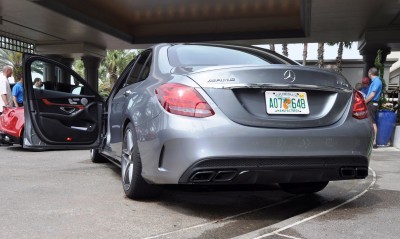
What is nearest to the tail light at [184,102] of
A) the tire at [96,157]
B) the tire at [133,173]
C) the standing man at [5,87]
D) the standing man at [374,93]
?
the tire at [133,173]

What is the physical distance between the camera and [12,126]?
8523 mm

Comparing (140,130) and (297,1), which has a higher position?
(297,1)

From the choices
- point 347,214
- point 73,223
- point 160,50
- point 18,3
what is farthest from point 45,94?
point 18,3

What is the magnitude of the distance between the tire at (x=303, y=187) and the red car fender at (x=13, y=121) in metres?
5.96

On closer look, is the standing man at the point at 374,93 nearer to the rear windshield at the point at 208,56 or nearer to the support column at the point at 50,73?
the rear windshield at the point at 208,56

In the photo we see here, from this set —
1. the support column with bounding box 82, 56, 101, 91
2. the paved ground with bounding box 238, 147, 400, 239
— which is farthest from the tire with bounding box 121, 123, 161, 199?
the support column with bounding box 82, 56, 101, 91

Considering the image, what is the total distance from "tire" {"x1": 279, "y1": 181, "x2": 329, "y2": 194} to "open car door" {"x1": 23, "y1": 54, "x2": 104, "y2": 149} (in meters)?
2.55

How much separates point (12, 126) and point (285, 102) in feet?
22.5

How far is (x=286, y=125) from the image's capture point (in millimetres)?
3279

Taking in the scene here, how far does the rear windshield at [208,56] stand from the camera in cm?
392

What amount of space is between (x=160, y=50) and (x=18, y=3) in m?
10.8

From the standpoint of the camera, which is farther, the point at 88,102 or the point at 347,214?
the point at 88,102

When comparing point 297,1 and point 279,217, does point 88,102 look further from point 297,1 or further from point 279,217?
point 297,1

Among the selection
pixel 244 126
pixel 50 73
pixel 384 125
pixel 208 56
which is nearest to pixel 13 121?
pixel 50 73
